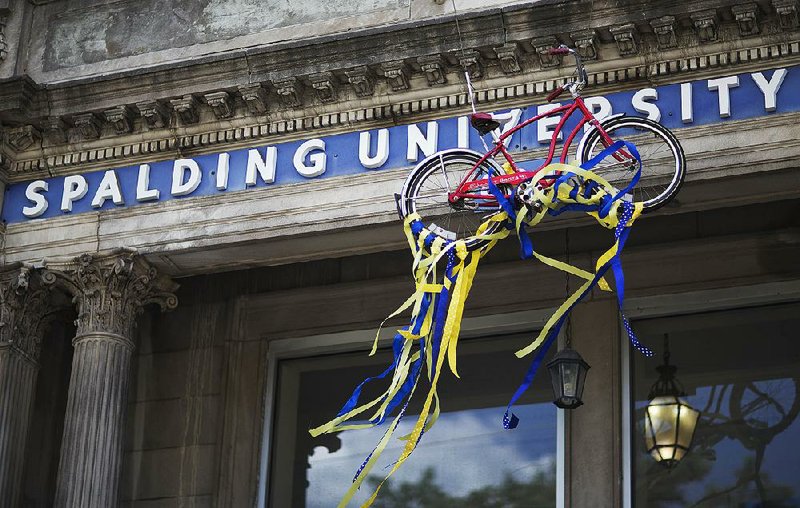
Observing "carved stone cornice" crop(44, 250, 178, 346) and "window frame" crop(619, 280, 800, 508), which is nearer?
"window frame" crop(619, 280, 800, 508)

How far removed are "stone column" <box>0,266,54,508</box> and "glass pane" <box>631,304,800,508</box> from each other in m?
5.57

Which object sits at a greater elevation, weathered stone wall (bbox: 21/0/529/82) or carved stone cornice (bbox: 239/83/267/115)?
weathered stone wall (bbox: 21/0/529/82)

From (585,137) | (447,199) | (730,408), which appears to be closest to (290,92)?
(447,199)

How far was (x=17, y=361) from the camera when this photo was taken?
16.8 meters

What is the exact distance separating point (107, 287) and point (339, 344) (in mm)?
2448

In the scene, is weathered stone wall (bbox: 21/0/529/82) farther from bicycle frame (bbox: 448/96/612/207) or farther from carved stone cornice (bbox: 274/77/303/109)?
bicycle frame (bbox: 448/96/612/207)

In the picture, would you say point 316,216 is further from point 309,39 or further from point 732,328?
point 732,328

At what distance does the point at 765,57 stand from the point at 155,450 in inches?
273

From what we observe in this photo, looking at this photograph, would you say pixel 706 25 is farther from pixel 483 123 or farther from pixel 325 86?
pixel 325 86

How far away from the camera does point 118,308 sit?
54.7ft

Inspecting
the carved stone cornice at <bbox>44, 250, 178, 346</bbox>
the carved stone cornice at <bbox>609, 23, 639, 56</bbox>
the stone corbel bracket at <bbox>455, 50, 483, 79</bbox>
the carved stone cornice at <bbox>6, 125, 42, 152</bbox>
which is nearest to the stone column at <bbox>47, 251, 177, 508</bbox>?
the carved stone cornice at <bbox>44, 250, 178, 346</bbox>

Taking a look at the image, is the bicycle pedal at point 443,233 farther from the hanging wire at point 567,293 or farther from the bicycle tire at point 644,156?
the hanging wire at point 567,293

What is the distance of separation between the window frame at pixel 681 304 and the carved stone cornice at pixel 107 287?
174 inches

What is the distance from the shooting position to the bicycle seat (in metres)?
14.7
